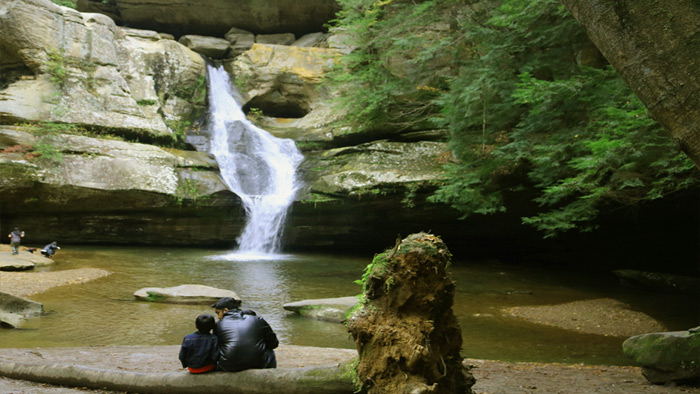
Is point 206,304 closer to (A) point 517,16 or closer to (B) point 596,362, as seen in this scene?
(B) point 596,362

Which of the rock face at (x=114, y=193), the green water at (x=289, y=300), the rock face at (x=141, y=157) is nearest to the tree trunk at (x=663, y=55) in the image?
the green water at (x=289, y=300)

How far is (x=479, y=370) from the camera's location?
19.0ft

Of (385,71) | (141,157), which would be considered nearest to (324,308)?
(385,71)

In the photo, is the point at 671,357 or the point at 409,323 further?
the point at 671,357

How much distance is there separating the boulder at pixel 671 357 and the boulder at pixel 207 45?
83.9 feet

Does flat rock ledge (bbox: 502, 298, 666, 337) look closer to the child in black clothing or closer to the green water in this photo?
the green water

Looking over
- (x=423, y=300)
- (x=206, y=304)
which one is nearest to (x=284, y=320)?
(x=206, y=304)

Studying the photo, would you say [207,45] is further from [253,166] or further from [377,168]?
[377,168]

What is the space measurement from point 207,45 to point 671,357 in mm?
25908

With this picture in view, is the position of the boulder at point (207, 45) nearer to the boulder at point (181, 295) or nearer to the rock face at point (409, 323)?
the boulder at point (181, 295)

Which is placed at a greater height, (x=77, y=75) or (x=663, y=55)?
(x=77, y=75)

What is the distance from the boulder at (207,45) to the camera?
2608 cm

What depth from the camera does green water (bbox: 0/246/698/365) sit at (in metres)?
7.55

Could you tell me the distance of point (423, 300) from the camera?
3707 mm
